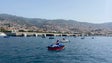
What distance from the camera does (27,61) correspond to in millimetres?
52594

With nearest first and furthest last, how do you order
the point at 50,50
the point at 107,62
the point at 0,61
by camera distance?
the point at 0,61, the point at 107,62, the point at 50,50

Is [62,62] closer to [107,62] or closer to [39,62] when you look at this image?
[39,62]

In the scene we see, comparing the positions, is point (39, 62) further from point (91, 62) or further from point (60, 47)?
point (60, 47)

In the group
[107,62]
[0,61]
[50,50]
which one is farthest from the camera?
[50,50]

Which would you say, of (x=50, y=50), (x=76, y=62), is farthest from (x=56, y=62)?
(x=50, y=50)

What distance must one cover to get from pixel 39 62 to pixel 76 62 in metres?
7.97

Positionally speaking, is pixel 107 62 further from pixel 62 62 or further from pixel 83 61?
pixel 62 62

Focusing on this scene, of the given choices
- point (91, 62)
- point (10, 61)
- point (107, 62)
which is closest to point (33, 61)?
point (10, 61)

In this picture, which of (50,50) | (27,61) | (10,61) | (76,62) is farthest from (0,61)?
(50,50)

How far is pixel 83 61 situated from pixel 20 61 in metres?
14.0

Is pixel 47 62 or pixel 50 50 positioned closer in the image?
pixel 47 62

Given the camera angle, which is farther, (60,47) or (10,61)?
(60,47)

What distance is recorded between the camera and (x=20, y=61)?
5222 centimetres

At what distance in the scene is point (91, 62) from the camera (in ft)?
178
